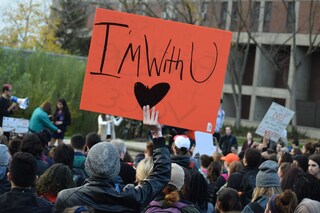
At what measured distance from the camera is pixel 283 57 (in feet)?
151

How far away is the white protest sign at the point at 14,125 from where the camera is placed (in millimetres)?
15414

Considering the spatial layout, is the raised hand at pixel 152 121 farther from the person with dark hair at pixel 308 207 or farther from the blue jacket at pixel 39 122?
the blue jacket at pixel 39 122

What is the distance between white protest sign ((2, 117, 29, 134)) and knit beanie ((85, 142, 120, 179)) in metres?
11.1

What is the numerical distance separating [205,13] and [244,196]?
36164 millimetres

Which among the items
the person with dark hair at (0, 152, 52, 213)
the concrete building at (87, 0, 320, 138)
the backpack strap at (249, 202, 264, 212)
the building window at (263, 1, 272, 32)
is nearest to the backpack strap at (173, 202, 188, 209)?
the backpack strap at (249, 202, 264, 212)

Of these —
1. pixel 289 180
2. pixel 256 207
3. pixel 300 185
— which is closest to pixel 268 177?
pixel 289 180

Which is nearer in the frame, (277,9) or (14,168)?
(14,168)

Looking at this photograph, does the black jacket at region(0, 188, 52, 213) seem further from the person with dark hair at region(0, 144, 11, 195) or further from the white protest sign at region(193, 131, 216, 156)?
the white protest sign at region(193, 131, 216, 156)

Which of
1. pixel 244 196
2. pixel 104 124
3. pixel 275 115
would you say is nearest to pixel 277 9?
pixel 104 124

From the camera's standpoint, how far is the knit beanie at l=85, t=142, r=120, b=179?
4539mm

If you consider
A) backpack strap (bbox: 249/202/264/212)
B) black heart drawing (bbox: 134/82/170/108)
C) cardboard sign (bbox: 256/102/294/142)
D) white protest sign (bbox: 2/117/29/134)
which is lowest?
white protest sign (bbox: 2/117/29/134)

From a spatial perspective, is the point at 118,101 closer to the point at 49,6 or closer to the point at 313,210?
the point at 313,210

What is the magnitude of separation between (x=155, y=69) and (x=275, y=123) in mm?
7661

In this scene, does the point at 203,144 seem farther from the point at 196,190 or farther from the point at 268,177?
the point at 196,190
